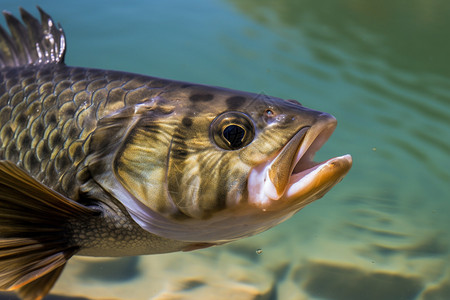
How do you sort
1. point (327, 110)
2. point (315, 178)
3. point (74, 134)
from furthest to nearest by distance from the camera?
point (327, 110)
point (74, 134)
point (315, 178)

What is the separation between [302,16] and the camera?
8758 millimetres

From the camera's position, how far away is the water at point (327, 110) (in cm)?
311

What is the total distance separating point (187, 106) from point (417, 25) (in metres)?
8.07

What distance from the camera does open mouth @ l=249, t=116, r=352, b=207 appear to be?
4.72ft

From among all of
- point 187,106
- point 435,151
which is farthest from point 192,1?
point 187,106

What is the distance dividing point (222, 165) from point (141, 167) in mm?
289

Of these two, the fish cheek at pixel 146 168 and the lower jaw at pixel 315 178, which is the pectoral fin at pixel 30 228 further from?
the lower jaw at pixel 315 178

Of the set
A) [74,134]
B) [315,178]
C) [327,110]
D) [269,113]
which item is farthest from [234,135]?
[327,110]

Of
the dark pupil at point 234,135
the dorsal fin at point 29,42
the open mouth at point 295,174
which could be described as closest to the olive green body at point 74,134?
the dorsal fin at point 29,42

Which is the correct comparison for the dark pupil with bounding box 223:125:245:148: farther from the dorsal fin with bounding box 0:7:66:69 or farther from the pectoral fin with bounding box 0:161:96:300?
the dorsal fin with bounding box 0:7:66:69

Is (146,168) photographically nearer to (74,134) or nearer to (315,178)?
(74,134)

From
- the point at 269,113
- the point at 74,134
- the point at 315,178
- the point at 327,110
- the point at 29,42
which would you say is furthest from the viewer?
the point at 327,110

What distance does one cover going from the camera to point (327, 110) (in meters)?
5.40

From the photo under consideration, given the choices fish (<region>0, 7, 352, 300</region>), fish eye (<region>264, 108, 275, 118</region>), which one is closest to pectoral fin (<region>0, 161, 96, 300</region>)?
fish (<region>0, 7, 352, 300</region>)
